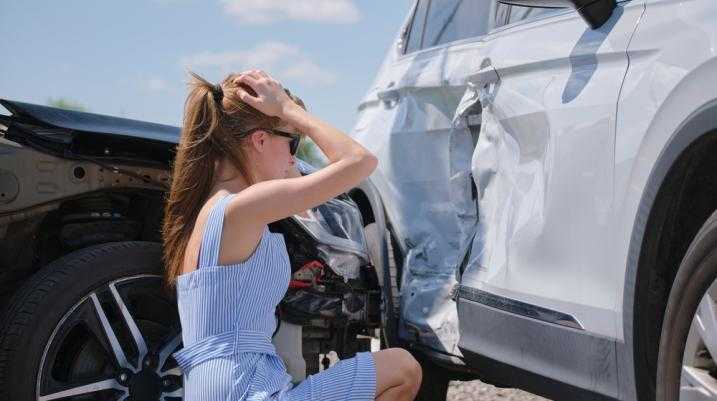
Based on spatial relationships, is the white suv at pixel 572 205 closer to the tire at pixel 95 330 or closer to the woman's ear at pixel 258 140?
the woman's ear at pixel 258 140

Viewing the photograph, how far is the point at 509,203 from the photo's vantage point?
3688 millimetres

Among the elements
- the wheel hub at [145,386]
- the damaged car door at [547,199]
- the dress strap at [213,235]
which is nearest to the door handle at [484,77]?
the damaged car door at [547,199]

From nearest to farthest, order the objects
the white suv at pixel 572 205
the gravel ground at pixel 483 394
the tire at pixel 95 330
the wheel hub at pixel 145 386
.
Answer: the white suv at pixel 572 205, the tire at pixel 95 330, the wheel hub at pixel 145 386, the gravel ground at pixel 483 394

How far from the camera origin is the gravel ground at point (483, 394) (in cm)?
562

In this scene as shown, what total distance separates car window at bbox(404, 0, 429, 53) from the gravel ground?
1.69m

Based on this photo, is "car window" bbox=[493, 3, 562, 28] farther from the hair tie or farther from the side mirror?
the hair tie

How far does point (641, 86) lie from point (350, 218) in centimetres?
173

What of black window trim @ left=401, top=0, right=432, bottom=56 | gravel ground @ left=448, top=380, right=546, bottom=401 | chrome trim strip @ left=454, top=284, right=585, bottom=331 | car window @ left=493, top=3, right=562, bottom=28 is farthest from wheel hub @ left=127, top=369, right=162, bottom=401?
gravel ground @ left=448, top=380, right=546, bottom=401

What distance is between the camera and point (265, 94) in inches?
128

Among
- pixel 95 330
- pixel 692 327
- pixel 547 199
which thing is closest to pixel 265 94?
pixel 547 199

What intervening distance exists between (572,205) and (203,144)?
3.39 ft

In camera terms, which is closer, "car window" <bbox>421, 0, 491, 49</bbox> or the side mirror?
the side mirror

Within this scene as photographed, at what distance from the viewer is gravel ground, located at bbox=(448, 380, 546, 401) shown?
5621 mm

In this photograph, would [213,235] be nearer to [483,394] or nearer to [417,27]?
[417,27]
